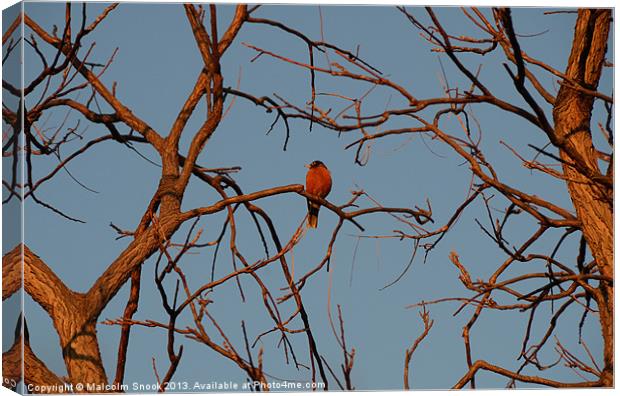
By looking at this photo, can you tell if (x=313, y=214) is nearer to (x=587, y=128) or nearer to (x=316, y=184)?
(x=316, y=184)

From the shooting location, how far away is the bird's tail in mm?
4277

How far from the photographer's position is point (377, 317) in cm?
430

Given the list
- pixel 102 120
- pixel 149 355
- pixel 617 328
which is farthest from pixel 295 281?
pixel 617 328

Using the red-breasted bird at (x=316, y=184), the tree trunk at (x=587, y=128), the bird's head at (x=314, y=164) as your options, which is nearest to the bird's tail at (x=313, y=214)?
the red-breasted bird at (x=316, y=184)

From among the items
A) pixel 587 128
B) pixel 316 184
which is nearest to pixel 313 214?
pixel 316 184

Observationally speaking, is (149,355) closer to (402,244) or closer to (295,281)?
(295,281)

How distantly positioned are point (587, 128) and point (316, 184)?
1113mm

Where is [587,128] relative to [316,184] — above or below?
above

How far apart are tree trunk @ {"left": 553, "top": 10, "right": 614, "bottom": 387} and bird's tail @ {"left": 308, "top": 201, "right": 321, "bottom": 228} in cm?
101

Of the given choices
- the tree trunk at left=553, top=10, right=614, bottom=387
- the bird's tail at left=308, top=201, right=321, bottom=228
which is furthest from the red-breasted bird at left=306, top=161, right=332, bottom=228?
the tree trunk at left=553, top=10, right=614, bottom=387

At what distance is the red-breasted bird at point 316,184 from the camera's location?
422 cm

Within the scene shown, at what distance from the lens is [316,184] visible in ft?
13.9

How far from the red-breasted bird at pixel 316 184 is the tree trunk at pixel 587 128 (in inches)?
37.0

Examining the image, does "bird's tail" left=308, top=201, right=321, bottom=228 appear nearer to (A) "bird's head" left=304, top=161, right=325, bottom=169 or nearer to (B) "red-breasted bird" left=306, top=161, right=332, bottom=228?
(B) "red-breasted bird" left=306, top=161, right=332, bottom=228
